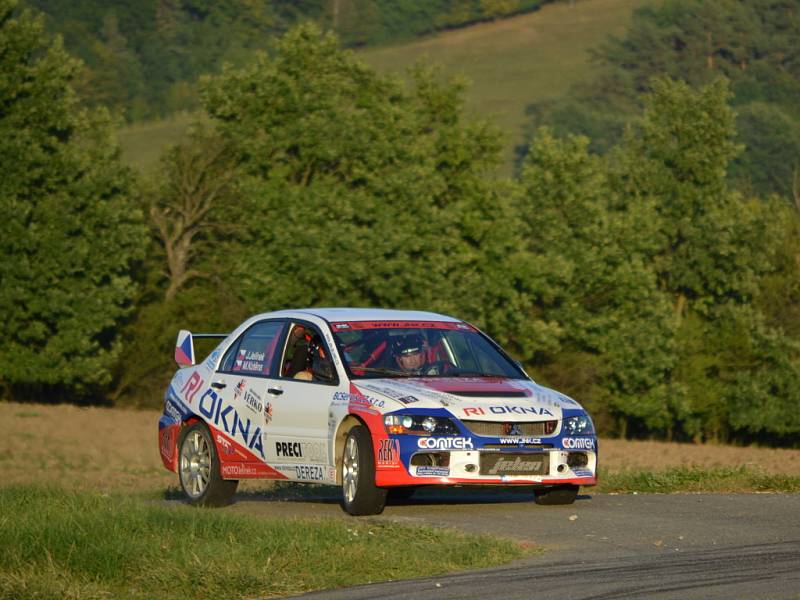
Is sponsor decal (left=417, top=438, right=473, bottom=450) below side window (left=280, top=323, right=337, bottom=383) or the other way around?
below

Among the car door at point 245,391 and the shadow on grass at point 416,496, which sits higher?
the car door at point 245,391

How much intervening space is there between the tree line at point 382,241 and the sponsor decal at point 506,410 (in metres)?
36.1

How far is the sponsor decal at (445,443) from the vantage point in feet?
37.8

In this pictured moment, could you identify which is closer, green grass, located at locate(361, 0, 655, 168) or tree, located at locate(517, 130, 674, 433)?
tree, located at locate(517, 130, 674, 433)

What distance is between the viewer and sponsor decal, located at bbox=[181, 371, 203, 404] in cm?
1377

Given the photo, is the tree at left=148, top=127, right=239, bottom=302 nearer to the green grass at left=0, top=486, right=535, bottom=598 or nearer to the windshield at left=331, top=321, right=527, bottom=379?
the windshield at left=331, top=321, right=527, bottom=379

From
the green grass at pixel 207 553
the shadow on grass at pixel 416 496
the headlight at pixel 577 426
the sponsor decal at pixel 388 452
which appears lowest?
the shadow on grass at pixel 416 496


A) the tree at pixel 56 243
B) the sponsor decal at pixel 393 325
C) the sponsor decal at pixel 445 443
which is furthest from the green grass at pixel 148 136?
the sponsor decal at pixel 445 443

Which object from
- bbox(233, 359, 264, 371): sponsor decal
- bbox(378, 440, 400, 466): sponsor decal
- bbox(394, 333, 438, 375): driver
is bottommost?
bbox(378, 440, 400, 466): sponsor decal

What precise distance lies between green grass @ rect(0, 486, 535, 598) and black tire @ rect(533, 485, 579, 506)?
6.92ft

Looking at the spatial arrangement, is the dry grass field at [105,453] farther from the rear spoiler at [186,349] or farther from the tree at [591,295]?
the tree at [591,295]

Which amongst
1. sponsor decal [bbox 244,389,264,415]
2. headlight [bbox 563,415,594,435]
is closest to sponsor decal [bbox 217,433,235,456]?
sponsor decal [bbox 244,389,264,415]

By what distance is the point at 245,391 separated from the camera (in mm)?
13133

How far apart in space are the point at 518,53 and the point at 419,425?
154168mm
